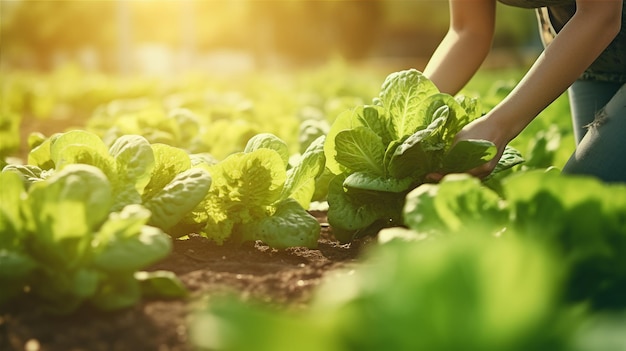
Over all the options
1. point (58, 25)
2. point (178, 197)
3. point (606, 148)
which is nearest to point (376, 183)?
point (178, 197)

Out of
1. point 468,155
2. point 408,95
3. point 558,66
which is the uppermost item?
point 558,66

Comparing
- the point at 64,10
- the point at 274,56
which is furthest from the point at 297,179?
the point at 64,10

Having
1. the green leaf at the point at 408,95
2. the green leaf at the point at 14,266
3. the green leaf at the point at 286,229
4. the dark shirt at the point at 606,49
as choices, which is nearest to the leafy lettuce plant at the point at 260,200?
the green leaf at the point at 286,229

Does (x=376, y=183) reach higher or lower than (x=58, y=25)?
higher

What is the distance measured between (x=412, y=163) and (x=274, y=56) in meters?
37.7

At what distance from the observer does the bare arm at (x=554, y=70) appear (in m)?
2.03

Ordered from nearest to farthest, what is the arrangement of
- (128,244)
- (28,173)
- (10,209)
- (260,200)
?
(128,244) → (10,209) → (28,173) → (260,200)

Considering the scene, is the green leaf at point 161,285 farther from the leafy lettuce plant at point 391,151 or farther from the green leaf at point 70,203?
the leafy lettuce plant at point 391,151

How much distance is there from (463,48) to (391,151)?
0.84m

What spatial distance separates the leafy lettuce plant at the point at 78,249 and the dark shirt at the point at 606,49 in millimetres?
1793

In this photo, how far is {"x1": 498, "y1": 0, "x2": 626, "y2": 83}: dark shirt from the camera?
271 centimetres

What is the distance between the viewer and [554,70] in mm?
2055

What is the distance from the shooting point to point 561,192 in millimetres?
1314

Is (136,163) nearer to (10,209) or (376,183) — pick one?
(10,209)
